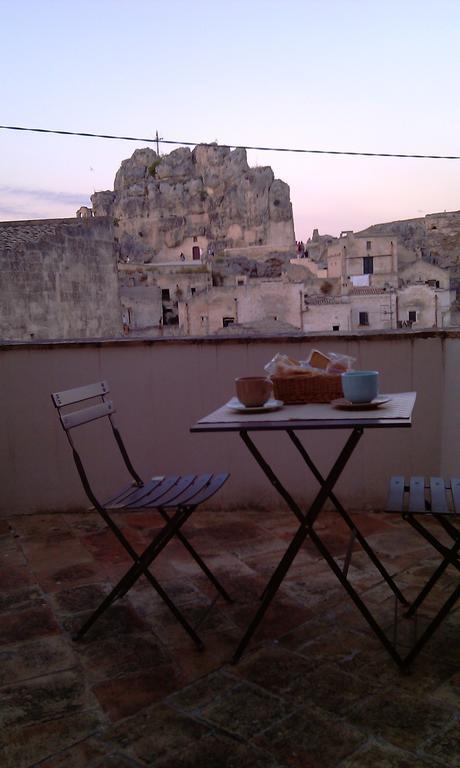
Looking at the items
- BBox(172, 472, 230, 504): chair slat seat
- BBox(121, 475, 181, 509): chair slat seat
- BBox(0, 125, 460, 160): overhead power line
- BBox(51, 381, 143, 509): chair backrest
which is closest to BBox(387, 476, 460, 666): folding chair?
BBox(172, 472, 230, 504): chair slat seat

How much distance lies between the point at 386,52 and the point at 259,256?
41706mm

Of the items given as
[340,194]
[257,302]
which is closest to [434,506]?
[257,302]

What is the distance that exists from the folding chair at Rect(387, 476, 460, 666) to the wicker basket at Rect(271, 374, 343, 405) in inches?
15.3

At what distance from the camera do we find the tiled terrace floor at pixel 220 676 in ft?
5.02

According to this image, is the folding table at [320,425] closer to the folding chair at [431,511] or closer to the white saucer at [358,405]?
the white saucer at [358,405]

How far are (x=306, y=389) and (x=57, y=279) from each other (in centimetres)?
1014

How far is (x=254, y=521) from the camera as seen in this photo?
3383mm

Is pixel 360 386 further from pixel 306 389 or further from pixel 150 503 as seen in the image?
pixel 150 503

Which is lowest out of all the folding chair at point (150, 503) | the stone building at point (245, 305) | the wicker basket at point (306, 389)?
the folding chair at point (150, 503)

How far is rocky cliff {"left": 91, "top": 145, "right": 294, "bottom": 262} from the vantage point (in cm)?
5578

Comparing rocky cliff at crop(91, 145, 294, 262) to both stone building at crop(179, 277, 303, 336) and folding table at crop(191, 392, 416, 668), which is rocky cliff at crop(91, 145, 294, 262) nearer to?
stone building at crop(179, 277, 303, 336)

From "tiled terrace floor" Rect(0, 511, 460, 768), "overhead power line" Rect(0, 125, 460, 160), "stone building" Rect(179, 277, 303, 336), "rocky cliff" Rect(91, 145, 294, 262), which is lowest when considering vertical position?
"tiled terrace floor" Rect(0, 511, 460, 768)

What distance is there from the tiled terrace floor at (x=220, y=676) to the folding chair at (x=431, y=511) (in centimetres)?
12

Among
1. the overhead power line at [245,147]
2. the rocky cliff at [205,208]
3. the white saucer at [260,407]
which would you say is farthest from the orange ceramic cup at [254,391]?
the rocky cliff at [205,208]
